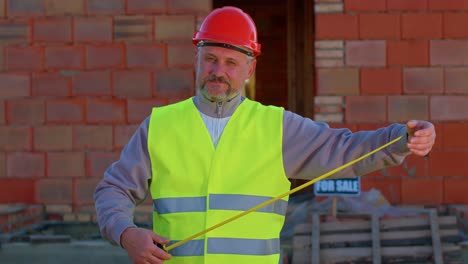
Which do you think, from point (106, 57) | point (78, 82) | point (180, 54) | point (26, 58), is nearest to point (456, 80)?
point (180, 54)

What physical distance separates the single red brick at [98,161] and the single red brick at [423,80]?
2525 millimetres

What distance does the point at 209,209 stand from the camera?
283 cm

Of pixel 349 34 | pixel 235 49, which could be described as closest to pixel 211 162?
pixel 235 49

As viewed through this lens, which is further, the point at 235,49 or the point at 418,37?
the point at 418,37

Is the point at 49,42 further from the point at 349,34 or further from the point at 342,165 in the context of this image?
the point at 342,165

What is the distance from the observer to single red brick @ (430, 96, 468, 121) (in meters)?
7.14

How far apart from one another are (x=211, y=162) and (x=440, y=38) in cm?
470

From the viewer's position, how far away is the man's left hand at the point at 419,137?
2.64 m

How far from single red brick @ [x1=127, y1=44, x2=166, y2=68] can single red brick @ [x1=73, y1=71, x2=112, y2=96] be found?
24 cm

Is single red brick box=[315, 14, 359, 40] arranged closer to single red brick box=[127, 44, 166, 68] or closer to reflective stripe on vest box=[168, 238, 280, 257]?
single red brick box=[127, 44, 166, 68]

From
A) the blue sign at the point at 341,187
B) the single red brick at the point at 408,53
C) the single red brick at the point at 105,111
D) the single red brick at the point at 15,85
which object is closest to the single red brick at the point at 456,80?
the single red brick at the point at 408,53

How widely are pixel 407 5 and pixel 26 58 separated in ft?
10.7

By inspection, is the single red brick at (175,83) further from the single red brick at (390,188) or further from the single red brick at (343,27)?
the single red brick at (390,188)

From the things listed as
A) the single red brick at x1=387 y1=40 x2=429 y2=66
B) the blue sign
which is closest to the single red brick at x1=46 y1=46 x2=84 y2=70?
the blue sign
